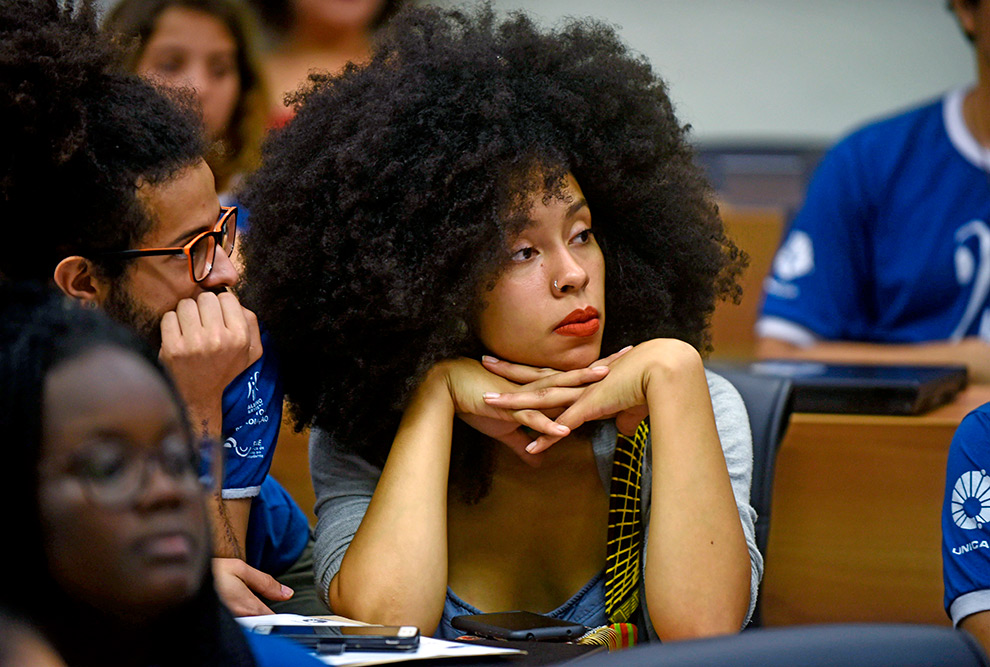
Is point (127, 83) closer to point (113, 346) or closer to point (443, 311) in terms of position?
point (443, 311)

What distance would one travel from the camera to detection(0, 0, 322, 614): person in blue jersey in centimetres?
117

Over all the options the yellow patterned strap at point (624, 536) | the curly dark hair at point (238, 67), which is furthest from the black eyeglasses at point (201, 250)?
the curly dark hair at point (238, 67)

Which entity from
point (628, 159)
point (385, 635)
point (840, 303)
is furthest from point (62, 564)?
point (840, 303)

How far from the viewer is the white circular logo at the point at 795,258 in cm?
247

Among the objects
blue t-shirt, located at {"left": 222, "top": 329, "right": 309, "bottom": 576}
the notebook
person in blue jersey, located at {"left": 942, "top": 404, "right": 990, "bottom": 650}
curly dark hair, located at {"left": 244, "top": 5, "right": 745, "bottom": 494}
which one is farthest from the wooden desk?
blue t-shirt, located at {"left": 222, "top": 329, "right": 309, "bottom": 576}

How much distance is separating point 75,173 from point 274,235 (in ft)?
0.81

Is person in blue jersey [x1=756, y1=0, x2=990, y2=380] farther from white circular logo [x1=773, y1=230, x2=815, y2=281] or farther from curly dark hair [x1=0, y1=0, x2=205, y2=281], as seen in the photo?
curly dark hair [x1=0, y1=0, x2=205, y2=281]

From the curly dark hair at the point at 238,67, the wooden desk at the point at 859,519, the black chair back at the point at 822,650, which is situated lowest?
the wooden desk at the point at 859,519

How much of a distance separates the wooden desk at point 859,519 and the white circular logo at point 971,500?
1.36ft

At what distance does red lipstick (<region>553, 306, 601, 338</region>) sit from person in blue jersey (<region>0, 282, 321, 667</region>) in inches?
27.1

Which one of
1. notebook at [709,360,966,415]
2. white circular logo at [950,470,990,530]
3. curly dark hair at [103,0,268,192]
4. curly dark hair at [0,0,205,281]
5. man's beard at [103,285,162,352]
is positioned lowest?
white circular logo at [950,470,990,530]

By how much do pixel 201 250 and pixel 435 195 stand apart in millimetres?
305

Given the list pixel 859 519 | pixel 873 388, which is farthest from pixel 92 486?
pixel 859 519

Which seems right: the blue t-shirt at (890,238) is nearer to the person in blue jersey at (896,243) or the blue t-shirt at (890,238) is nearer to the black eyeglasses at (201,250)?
the person in blue jersey at (896,243)
